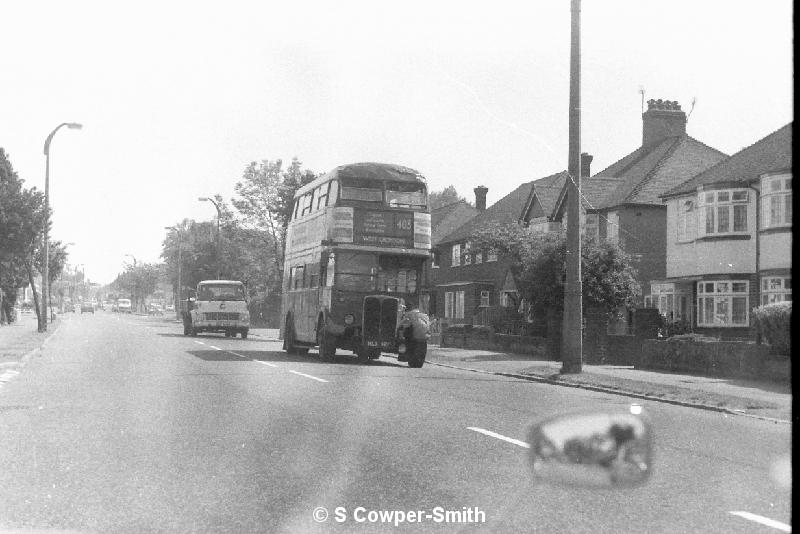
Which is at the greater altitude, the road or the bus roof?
the bus roof

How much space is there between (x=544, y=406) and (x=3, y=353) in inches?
623

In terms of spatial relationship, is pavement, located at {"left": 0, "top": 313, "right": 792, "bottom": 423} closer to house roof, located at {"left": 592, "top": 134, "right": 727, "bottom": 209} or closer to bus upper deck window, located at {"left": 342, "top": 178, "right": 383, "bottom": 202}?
bus upper deck window, located at {"left": 342, "top": 178, "right": 383, "bottom": 202}

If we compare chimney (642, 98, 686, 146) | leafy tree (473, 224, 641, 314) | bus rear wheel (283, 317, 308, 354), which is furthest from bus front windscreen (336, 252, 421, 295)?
chimney (642, 98, 686, 146)

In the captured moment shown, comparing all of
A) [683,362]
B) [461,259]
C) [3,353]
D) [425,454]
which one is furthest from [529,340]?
[461,259]

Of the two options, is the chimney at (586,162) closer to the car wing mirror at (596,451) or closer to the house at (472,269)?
the house at (472,269)

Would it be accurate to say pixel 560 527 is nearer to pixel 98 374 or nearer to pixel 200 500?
pixel 200 500

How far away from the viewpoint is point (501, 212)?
2368 inches

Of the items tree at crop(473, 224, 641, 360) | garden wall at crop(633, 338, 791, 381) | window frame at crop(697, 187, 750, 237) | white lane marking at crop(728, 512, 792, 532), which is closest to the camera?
white lane marking at crop(728, 512, 792, 532)

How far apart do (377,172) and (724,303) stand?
16.0 metres

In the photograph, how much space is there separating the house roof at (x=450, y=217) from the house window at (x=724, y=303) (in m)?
33.8

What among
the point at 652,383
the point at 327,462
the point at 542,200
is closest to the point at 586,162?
the point at 542,200

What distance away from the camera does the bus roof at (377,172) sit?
24.4 m

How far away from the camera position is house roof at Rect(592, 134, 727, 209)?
141 ft

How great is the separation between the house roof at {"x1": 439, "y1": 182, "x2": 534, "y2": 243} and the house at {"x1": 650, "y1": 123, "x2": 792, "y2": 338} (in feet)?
65.6
